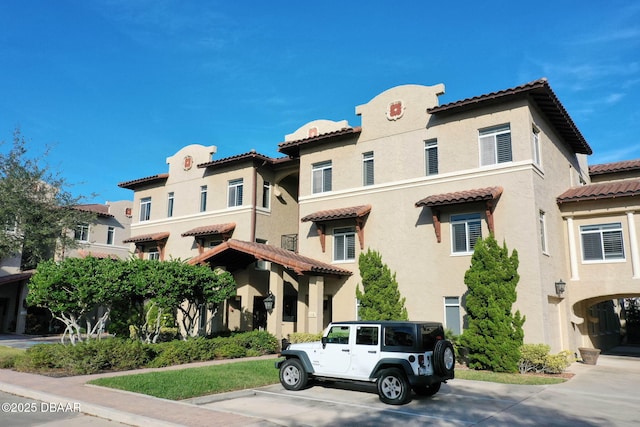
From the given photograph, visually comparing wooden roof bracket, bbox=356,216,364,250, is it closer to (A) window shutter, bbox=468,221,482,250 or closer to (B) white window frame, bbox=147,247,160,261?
(A) window shutter, bbox=468,221,482,250

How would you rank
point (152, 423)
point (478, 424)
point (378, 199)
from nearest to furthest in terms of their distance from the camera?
point (152, 423), point (478, 424), point (378, 199)

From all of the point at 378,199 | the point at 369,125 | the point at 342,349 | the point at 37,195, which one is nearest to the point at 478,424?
the point at 342,349

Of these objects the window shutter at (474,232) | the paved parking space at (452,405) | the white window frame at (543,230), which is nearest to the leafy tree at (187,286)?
the paved parking space at (452,405)

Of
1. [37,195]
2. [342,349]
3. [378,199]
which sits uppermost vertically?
[37,195]

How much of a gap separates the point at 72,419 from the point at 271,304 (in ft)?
34.0

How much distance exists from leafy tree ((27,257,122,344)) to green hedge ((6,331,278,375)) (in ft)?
4.16

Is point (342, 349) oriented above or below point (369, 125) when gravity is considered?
below

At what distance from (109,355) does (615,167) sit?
934 inches

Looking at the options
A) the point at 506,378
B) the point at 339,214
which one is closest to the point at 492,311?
the point at 506,378

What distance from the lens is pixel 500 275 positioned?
51.7 ft

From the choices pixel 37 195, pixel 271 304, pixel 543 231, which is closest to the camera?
pixel 543 231

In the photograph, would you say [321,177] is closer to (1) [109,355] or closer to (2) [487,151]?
(2) [487,151]

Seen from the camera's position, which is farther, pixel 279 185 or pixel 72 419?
pixel 279 185

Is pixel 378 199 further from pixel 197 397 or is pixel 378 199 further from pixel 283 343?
pixel 197 397
